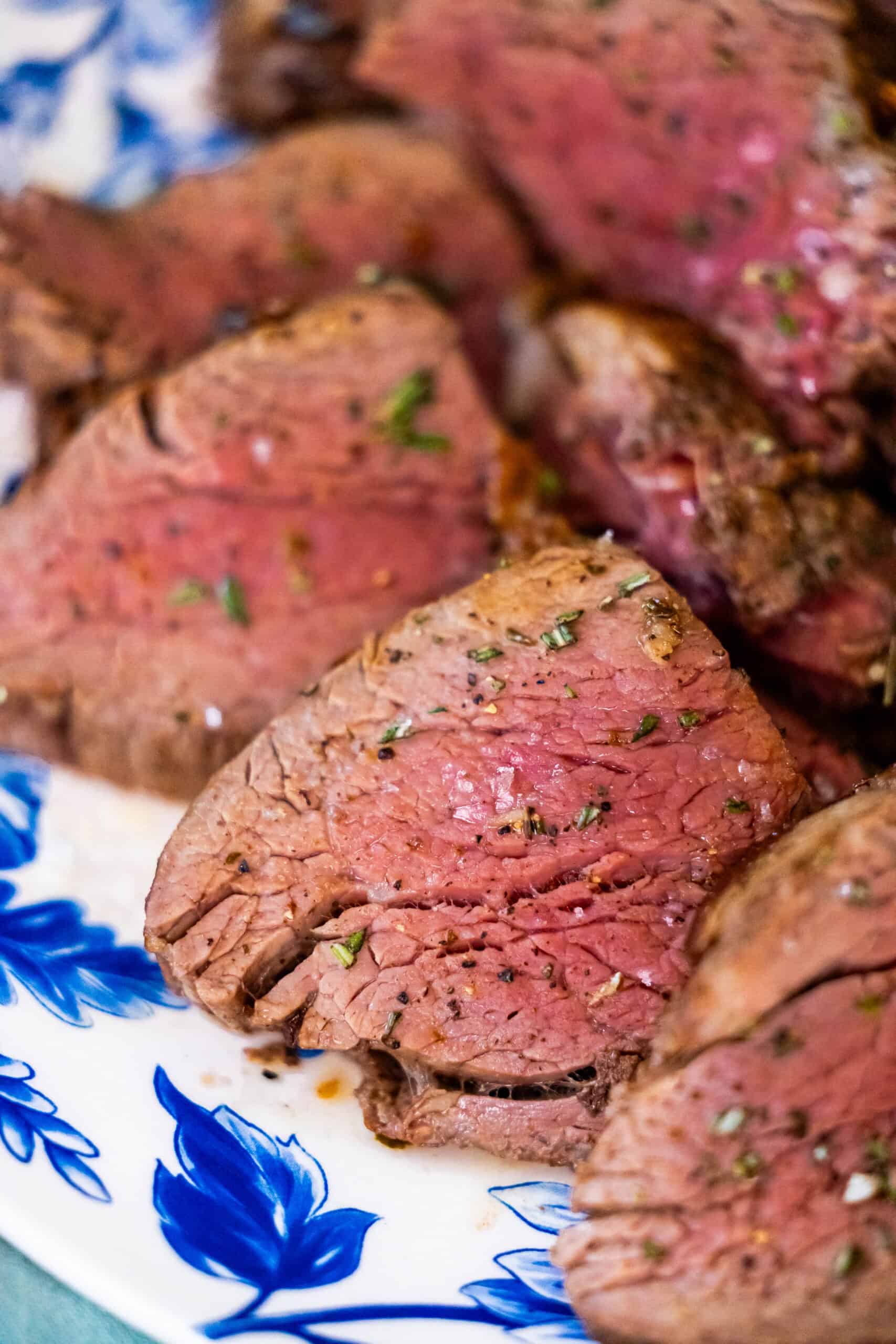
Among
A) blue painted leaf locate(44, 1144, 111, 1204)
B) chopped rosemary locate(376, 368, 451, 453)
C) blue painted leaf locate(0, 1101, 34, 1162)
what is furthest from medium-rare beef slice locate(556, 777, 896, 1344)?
chopped rosemary locate(376, 368, 451, 453)

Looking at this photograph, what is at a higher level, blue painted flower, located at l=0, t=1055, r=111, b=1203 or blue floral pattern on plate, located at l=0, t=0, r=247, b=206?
blue floral pattern on plate, located at l=0, t=0, r=247, b=206

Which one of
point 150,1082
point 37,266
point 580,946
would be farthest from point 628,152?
point 150,1082

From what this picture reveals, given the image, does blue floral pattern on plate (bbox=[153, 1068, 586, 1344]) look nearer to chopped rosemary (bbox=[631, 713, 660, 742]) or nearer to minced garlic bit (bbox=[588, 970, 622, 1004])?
minced garlic bit (bbox=[588, 970, 622, 1004])

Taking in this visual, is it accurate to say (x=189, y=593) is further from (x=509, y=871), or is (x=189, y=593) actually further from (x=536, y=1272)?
(x=536, y=1272)

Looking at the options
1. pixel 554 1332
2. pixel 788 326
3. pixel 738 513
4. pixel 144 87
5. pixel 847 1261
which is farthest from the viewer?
pixel 144 87

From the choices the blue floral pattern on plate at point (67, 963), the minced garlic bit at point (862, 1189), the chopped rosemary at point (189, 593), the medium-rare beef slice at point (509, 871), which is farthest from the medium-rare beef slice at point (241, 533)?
the minced garlic bit at point (862, 1189)

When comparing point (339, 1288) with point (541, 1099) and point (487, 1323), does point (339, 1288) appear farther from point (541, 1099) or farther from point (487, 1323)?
point (541, 1099)

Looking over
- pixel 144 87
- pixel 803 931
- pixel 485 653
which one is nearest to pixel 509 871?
pixel 485 653
